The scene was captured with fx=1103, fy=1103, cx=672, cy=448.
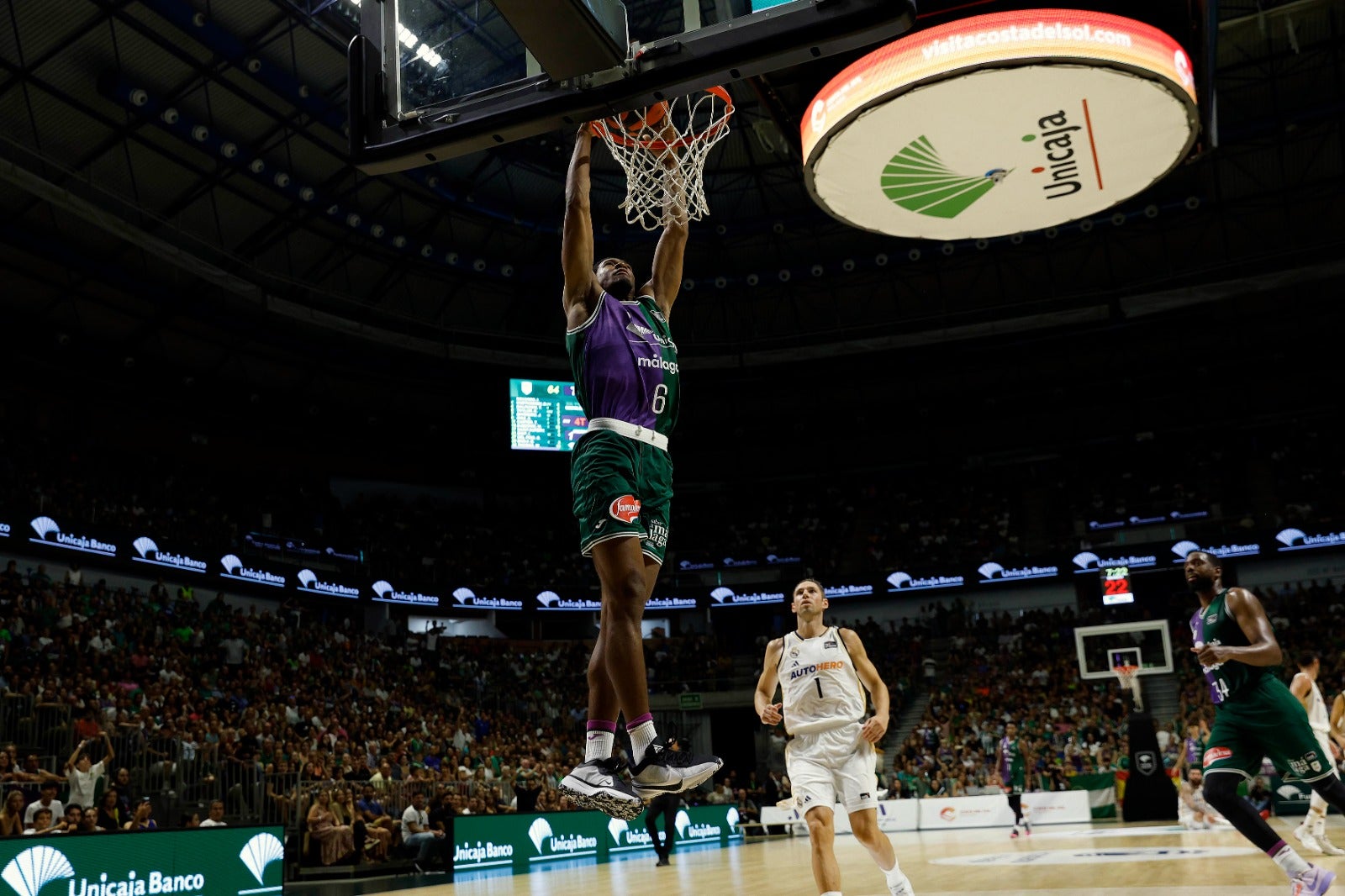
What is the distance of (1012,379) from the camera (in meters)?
37.4

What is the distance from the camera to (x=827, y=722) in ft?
25.1

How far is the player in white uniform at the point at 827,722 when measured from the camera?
7348mm

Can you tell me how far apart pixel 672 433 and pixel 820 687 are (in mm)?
15032

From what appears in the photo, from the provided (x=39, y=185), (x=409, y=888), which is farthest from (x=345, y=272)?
(x=409, y=888)

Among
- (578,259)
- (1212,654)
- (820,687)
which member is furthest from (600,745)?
(1212,654)

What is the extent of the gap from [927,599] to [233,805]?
2622cm

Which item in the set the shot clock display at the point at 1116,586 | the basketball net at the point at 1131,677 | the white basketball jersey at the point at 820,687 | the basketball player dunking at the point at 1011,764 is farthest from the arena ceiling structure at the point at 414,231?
the white basketball jersey at the point at 820,687

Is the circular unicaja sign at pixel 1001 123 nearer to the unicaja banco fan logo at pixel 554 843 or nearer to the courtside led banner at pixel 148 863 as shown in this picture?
the courtside led banner at pixel 148 863

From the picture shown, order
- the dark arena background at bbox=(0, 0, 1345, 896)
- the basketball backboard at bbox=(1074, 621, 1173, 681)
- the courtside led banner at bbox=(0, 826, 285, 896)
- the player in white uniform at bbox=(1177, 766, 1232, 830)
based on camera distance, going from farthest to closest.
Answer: the basketball backboard at bbox=(1074, 621, 1173, 681) → the player in white uniform at bbox=(1177, 766, 1232, 830) → the dark arena background at bbox=(0, 0, 1345, 896) → the courtside led banner at bbox=(0, 826, 285, 896)

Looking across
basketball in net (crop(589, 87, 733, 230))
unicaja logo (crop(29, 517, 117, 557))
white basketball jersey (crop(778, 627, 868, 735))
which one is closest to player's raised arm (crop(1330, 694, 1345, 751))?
white basketball jersey (crop(778, 627, 868, 735))

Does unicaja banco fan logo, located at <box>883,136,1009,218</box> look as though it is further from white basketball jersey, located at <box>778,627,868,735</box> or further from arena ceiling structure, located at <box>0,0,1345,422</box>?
white basketball jersey, located at <box>778,627,868,735</box>

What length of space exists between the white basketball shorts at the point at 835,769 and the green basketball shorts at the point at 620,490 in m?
3.40

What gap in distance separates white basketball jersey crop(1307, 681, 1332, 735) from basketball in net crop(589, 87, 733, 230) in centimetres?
994

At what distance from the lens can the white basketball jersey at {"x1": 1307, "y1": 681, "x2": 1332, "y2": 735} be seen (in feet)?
39.9
